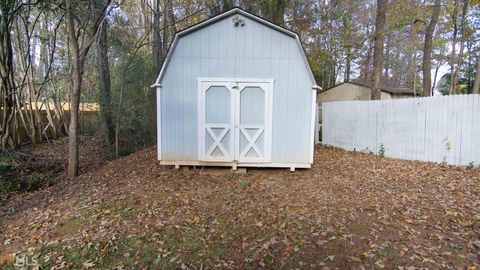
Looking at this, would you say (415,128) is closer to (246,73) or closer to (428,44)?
(246,73)

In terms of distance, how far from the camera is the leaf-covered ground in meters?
3.31

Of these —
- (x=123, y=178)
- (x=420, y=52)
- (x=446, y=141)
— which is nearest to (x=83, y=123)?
(x=123, y=178)

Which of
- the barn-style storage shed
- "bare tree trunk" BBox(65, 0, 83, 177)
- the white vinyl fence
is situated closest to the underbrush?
"bare tree trunk" BBox(65, 0, 83, 177)

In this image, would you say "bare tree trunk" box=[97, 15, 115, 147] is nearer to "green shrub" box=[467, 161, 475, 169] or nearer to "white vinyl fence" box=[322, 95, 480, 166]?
"white vinyl fence" box=[322, 95, 480, 166]

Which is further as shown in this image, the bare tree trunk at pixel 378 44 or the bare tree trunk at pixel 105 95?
the bare tree trunk at pixel 378 44

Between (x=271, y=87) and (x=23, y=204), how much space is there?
573 cm

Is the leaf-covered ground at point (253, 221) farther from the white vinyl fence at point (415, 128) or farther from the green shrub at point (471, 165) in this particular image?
the white vinyl fence at point (415, 128)

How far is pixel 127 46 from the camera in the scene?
37.4 ft

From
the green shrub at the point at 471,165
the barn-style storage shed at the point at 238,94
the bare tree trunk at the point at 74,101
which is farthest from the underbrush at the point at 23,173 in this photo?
the green shrub at the point at 471,165

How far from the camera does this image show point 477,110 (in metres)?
6.36

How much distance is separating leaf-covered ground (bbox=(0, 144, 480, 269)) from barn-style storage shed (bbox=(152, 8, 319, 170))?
0.58 meters

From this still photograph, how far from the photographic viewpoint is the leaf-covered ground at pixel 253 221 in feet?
10.9

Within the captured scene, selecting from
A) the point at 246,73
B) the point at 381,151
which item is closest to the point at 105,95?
the point at 246,73

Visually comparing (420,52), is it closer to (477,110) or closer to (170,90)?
(477,110)
